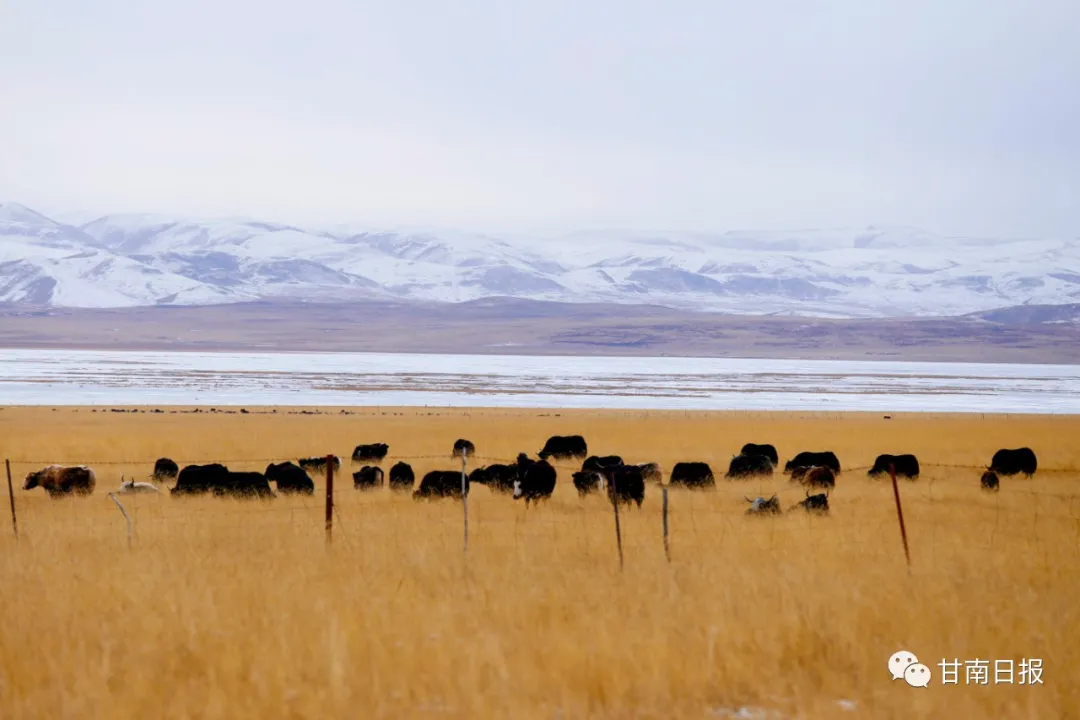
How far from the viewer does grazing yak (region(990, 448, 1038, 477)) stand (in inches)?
836

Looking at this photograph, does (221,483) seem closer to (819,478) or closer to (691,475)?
(691,475)

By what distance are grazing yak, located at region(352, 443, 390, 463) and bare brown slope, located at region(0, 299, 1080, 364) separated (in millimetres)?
108114

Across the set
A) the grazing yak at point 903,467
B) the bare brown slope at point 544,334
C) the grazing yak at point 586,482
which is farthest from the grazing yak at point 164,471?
the bare brown slope at point 544,334

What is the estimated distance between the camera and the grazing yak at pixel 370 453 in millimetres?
23891

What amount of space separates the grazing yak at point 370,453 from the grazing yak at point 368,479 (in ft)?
16.2

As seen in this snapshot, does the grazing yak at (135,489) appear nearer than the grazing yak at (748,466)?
Yes

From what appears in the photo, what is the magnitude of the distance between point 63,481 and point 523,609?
1168 cm

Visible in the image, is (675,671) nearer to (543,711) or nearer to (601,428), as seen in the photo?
(543,711)

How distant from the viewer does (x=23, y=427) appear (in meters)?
34.7

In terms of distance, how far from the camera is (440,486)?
1697 centimetres

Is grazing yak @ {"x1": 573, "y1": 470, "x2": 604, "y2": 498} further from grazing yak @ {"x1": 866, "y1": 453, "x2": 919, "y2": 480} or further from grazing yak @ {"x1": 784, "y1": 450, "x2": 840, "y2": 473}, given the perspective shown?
grazing yak @ {"x1": 866, "y1": 453, "x2": 919, "y2": 480}

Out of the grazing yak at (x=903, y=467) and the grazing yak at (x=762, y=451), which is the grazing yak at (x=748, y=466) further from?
the grazing yak at (x=762, y=451)

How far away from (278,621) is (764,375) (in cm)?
7772

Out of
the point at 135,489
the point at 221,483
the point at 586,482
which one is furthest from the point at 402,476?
the point at 135,489
